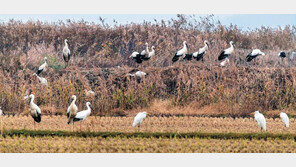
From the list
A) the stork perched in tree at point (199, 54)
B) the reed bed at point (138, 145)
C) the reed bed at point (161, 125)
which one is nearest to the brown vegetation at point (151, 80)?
the stork perched in tree at point (199, 54)

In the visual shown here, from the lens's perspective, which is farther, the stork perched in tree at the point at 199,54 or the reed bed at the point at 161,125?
the stork perched in tree at the point at 199,54

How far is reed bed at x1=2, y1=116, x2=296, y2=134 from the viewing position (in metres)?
11.1

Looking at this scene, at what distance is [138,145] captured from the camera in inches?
382

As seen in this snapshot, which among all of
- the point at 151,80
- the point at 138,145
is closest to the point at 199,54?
the point at 151,80

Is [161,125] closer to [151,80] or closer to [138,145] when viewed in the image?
[138,145]

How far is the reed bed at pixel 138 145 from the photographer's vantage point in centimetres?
942

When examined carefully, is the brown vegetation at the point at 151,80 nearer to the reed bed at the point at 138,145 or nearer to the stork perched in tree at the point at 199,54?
the stork perched in tree at the point at 199,54

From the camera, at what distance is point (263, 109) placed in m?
14.8

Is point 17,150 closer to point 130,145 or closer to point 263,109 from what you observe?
point 130,145

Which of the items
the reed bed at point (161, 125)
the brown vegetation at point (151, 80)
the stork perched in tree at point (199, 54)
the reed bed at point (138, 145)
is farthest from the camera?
the stork perched in tree at point (199, 54)

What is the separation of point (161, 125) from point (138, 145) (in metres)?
2.21

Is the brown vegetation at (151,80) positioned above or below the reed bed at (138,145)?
above

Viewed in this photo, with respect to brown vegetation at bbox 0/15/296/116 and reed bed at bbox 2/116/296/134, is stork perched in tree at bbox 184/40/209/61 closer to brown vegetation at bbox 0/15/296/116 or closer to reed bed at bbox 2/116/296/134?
brown vegetation at bbox 0/15/296/116

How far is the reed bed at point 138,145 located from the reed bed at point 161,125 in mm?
716
